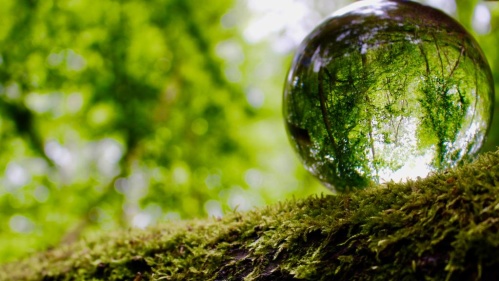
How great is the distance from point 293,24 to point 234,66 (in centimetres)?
177

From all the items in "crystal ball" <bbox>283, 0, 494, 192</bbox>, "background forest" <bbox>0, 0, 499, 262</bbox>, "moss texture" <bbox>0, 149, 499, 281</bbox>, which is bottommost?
"moss texture" <bbox>0, 149, 499, 281</bbox>

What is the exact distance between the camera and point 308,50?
2.15m

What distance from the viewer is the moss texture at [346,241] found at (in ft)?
3.74

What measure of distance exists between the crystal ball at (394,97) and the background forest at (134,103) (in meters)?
5.52

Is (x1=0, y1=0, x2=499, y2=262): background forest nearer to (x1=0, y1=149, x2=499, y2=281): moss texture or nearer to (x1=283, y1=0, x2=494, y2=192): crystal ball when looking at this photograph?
(x1=0, y1=149, x2=499, y2=281): moss texture

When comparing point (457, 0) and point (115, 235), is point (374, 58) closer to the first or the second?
point (115, 235)

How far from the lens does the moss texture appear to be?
1.14 meters

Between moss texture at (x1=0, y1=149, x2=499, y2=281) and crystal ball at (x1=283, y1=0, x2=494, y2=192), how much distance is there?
0.22 metres

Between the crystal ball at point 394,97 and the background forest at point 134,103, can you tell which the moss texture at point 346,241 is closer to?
the crystal ball at point 394,97

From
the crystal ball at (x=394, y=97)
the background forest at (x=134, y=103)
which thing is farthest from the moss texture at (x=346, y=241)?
the background forest at (x=134, y=103)

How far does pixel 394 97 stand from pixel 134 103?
265 inches

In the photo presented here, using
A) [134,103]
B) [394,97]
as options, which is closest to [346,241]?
[394,97]

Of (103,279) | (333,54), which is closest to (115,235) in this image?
(103,279)

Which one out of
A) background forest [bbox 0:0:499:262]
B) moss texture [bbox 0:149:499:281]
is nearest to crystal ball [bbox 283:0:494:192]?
moss texture [bbox 0:149:499:281]
